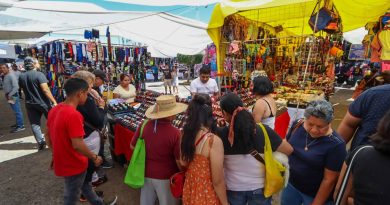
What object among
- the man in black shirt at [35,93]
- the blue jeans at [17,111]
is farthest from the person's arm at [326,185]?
the blue jeans at [17,111]

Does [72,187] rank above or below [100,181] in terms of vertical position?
above

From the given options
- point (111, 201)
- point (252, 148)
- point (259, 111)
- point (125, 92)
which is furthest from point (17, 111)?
point (252, 148)

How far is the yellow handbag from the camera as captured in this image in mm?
1680

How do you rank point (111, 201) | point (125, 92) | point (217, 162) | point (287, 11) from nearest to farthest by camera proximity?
point (217, 162)
point (111, 201)
point (125, 92)
point (287, 11)

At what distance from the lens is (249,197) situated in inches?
70.7

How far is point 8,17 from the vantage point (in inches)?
180

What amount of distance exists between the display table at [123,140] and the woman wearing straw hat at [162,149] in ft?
4.18

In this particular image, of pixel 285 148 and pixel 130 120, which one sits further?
pixel 130 120

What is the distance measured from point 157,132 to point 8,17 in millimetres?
4635

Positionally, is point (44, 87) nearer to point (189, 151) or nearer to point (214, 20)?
point (214, 20)

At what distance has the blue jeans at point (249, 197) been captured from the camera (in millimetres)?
1783

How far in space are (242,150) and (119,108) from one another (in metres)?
2.59

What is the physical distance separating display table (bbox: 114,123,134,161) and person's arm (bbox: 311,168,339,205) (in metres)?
2.33

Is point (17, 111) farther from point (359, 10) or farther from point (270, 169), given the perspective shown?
point (359, 10)
